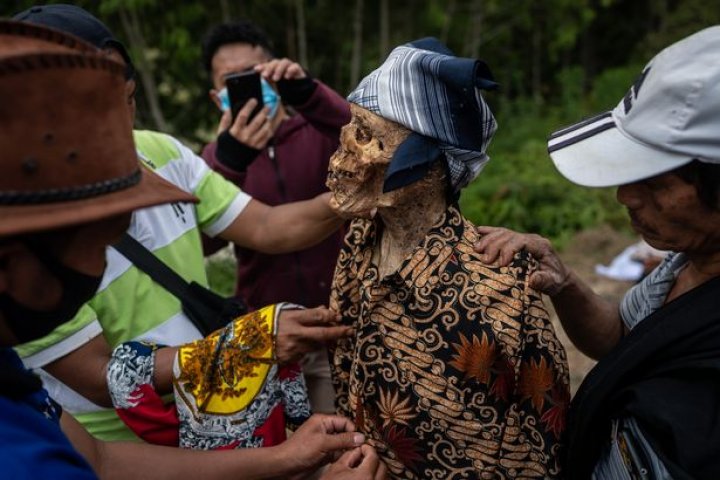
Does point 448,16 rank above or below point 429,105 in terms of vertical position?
below

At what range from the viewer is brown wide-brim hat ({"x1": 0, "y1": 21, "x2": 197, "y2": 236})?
118cm

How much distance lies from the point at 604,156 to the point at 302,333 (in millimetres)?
918

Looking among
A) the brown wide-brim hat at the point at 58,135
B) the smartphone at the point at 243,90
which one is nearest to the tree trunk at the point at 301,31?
the smartphone at the point at 243,90

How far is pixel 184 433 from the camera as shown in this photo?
6.67 ft

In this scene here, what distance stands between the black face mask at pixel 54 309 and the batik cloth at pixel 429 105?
0.78m

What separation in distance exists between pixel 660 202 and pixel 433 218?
567 mm

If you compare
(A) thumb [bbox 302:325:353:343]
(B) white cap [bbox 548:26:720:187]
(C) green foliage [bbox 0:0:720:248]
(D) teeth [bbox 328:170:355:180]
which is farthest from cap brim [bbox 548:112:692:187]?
(C) green foliage [bbox 0:0:720:248]

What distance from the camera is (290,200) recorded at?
139 inches

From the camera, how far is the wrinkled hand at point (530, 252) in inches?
72.9

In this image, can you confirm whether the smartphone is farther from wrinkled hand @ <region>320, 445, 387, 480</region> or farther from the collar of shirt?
wrinkled hand @ <region>320, 445, 387, 480</region>

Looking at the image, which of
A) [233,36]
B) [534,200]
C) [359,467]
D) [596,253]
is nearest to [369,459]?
[359,467]

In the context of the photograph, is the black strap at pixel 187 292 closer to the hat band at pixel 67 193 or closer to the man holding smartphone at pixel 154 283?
the man holding smartphone at pixel 154 283

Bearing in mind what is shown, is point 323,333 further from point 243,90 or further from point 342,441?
point 243,90

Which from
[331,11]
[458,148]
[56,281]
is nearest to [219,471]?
[56,281]
